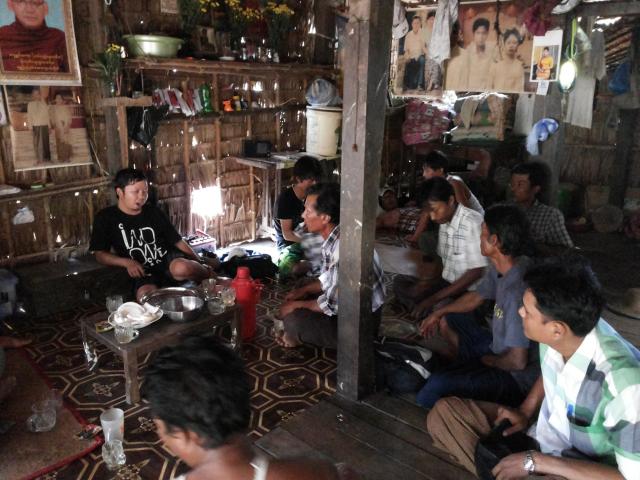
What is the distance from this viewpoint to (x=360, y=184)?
127 inches

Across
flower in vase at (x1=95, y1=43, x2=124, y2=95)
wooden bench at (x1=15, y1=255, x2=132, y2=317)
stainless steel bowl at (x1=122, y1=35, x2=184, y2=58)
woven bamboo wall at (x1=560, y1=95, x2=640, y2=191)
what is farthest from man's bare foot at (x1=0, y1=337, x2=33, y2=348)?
woven bamboo wall at (x1=560, y1=95, x2=640, y2=191)

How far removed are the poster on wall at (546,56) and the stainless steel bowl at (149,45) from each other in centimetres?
395

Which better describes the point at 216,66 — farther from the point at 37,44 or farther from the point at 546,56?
the point at 546,56

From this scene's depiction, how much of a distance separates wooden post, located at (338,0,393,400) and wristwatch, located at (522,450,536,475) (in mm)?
1383

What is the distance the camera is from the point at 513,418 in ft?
8.95

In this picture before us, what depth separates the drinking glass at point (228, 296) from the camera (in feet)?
13.8

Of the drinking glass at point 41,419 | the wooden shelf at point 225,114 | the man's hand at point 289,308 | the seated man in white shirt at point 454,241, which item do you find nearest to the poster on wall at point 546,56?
A: the seated man in white shirt at point 454,241

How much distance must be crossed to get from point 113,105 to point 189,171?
1.45 meters

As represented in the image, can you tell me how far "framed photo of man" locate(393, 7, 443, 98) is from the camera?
256 inches

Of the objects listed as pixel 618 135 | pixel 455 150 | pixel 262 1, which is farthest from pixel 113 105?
pixel 618 135

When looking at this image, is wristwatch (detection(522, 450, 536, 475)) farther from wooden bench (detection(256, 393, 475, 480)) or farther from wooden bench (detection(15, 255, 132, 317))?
wooden bench (detection(15, 255, 132, 317))

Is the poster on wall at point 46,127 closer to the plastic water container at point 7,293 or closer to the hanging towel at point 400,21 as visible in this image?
the plastic water container at point 7,293

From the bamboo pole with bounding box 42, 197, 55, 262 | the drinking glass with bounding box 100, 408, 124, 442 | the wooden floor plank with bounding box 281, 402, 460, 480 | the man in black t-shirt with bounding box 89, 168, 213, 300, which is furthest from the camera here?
the bamboo pole with bounding box 42, 197, 55, 262

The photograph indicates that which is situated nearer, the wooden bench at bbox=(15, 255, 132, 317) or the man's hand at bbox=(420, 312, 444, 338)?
the man's hand at bbox=(420, 312, 444, 338)
